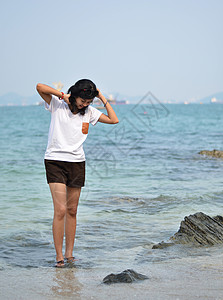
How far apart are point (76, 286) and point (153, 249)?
4.84 ft

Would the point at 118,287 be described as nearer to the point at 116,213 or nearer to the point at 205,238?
the point at 205,238

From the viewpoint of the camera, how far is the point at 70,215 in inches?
170

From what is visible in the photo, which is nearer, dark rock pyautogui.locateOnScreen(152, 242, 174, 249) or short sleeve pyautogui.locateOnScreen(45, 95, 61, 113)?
short sleeve pyautogui.locateOnScreen(45, 95, 61, 113)

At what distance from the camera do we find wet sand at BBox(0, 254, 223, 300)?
10.9ft

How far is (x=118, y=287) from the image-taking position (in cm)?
349

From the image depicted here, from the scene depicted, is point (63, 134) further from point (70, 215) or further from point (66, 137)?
point (70, 215)

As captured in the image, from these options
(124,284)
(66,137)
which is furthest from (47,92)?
(124,284)

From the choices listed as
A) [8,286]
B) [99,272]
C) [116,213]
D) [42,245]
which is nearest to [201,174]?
[116,213]

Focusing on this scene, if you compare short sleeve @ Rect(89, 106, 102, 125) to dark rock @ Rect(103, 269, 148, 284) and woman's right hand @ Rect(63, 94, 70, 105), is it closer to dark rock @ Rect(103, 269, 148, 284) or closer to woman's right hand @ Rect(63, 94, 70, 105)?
woman's right hand @ Rect(63, 94, 70, 105)

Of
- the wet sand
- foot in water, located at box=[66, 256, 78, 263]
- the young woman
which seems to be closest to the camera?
the wet sand

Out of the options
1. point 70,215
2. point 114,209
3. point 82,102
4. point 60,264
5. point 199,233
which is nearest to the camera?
point 82,102

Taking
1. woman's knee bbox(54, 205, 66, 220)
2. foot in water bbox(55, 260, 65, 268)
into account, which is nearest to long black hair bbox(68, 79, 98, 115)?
woman's knee bbox(54, 205, 66, 220)

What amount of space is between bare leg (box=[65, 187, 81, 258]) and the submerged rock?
1.06 m

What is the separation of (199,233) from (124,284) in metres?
1.77
